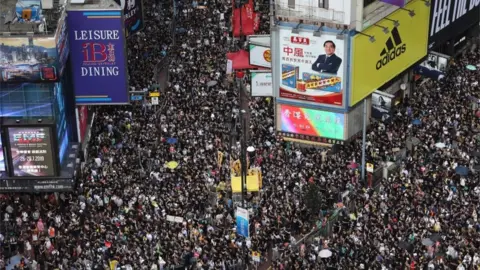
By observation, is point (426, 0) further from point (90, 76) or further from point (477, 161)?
point (90, 76)

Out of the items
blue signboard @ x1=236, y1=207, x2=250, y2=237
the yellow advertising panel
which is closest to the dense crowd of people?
blue signboard @ x1=236, y1=207, x2=250, y2=237

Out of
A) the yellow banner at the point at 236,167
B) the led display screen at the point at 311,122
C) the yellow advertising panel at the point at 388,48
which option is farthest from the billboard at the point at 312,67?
the yellow banner at the point at 236,167

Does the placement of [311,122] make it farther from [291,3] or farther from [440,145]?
[440,145]

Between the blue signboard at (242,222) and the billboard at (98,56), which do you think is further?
the billboard at (98,56)

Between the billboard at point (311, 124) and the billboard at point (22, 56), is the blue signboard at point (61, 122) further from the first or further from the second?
the billboard at point (311, 124)

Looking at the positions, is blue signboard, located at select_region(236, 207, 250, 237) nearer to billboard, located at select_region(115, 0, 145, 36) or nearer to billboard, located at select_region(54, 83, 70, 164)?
billboard, located at select_region(54, 83, 70, 164)

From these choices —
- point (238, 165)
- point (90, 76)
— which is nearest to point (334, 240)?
point (238, 165)

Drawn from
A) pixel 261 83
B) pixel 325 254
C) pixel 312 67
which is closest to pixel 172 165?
pixel 261 83


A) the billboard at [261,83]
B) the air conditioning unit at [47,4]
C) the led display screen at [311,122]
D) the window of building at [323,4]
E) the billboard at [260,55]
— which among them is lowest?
the led display screen at [311,122]
